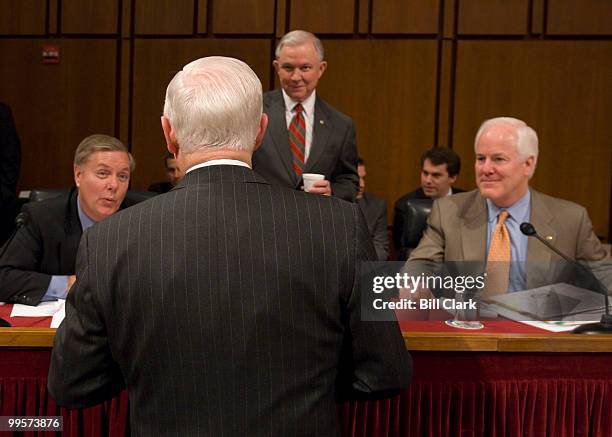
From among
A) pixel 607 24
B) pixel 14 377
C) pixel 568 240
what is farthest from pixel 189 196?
pixel 607 24

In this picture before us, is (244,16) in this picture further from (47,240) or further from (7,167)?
(47,240)

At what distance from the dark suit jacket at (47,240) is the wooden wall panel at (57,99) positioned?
313cm

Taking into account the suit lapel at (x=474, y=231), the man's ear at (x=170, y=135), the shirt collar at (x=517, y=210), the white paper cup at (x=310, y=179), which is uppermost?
the man's ear at (x=170, y=135)

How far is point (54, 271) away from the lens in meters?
2.88

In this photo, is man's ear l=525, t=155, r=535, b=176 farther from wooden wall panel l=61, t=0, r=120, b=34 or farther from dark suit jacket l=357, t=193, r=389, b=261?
wooden wall panel l=61, t=0, r=120, b=34

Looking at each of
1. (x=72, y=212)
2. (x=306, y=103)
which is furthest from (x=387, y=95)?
(x=72, y=212)

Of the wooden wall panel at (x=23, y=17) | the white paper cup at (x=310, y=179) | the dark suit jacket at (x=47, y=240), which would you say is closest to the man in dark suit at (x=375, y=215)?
the white paper cup at (x=310, y=179)

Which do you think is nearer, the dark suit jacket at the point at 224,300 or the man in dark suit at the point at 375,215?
the dark suit jacket at the point at 224,300

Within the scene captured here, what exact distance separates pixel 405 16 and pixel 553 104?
4.25 ft

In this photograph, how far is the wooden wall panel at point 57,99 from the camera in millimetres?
5910

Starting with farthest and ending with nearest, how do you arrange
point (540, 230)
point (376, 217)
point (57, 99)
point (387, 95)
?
point (57, 99), point (387, 95), point (376, 217), point (540, 230)

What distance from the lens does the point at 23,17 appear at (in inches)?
233

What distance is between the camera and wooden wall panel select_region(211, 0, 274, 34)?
573 cm

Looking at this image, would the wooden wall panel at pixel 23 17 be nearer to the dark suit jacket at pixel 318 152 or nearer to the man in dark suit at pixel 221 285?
the dark suit jacket at pixel 318 152
